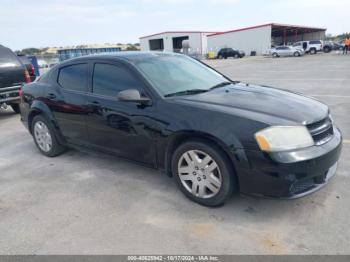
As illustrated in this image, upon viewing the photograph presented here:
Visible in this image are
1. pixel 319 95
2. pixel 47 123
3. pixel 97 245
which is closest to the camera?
pixel 97 245

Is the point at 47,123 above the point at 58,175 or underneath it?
above

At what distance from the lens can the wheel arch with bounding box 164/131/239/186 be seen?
2.94 m

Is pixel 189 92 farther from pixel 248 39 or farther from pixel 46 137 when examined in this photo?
pixel 248 39

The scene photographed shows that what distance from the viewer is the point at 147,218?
315cm

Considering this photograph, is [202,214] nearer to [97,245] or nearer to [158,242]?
[158,242]

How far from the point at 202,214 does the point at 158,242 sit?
1.97 ft

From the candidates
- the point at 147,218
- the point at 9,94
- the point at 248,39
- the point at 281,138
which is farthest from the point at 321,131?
the point at 248,39

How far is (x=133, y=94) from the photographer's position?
336cm

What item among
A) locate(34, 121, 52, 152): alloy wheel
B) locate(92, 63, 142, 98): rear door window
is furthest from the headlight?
locate(34, 121, 52, 152): alloy wheel

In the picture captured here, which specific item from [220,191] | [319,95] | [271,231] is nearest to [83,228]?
[220,191]

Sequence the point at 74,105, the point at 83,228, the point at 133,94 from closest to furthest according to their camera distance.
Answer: the point at 83,228 → the point at 133,94 → the point at 74,105

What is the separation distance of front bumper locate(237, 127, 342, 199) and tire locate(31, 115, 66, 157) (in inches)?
128

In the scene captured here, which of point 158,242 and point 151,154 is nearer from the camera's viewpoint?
point 158,242

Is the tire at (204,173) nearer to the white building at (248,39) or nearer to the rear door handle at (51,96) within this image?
the rear door handle at (51,96)
